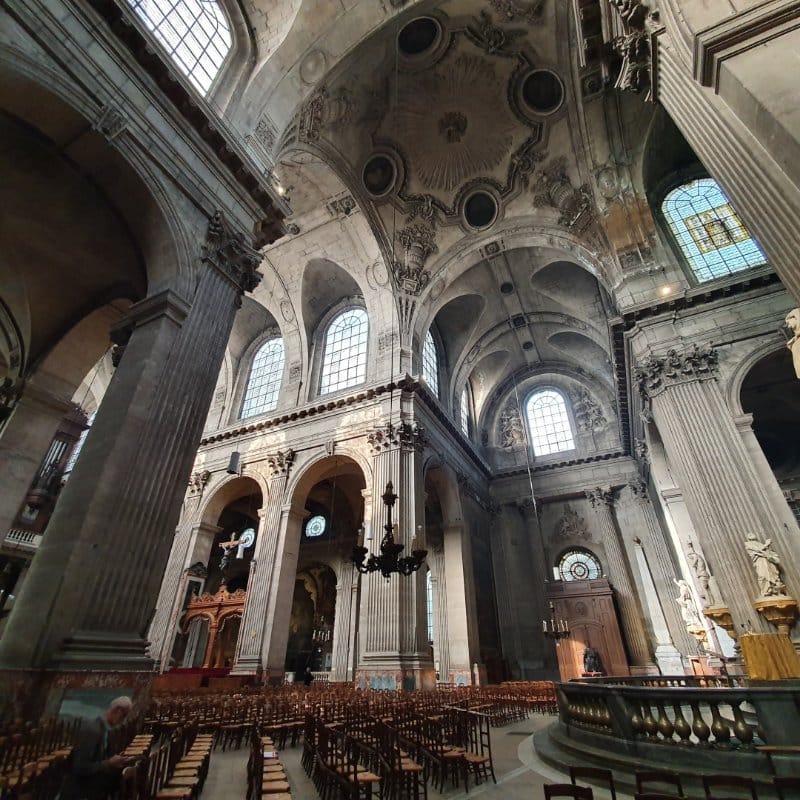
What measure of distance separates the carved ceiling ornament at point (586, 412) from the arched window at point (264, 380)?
44.8ft

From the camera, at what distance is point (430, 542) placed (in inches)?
691

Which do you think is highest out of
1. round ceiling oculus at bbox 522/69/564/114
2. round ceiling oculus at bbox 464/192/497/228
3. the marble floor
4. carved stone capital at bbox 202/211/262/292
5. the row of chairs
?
round ceiling oculus at bbox 522/69/564/114

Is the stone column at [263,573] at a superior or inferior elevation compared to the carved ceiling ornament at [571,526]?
inferior

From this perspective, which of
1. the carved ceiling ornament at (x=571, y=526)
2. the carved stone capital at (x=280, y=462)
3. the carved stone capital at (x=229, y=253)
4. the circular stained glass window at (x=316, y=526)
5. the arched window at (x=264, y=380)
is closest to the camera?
the carved stone capital at (x=229, y=253)

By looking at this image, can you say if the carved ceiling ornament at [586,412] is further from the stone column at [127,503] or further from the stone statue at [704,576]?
the stone column at [127,503]

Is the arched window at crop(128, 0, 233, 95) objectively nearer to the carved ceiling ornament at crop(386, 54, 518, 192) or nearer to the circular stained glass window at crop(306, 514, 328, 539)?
the carved ceiling ornament at crop(386, 54, 518, 192)

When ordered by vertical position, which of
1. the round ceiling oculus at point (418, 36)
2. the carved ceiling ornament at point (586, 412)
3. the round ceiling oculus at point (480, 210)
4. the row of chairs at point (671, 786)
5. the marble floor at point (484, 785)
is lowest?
the marble floor at point (484, 785)

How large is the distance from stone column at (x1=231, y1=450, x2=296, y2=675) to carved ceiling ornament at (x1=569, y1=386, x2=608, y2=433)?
13.4 m

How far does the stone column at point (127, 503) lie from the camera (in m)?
4.11

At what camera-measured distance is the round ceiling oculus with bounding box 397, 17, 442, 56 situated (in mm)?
12352

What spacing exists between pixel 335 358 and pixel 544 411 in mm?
10953

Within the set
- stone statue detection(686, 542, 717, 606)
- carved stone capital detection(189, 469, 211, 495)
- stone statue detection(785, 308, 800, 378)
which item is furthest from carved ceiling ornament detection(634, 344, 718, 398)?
carved stone capital detection(189, 469, 211, 495)

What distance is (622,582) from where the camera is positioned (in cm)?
1712

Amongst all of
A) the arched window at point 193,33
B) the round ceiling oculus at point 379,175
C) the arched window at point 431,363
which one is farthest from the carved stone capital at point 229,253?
the arched window at point 431,363
